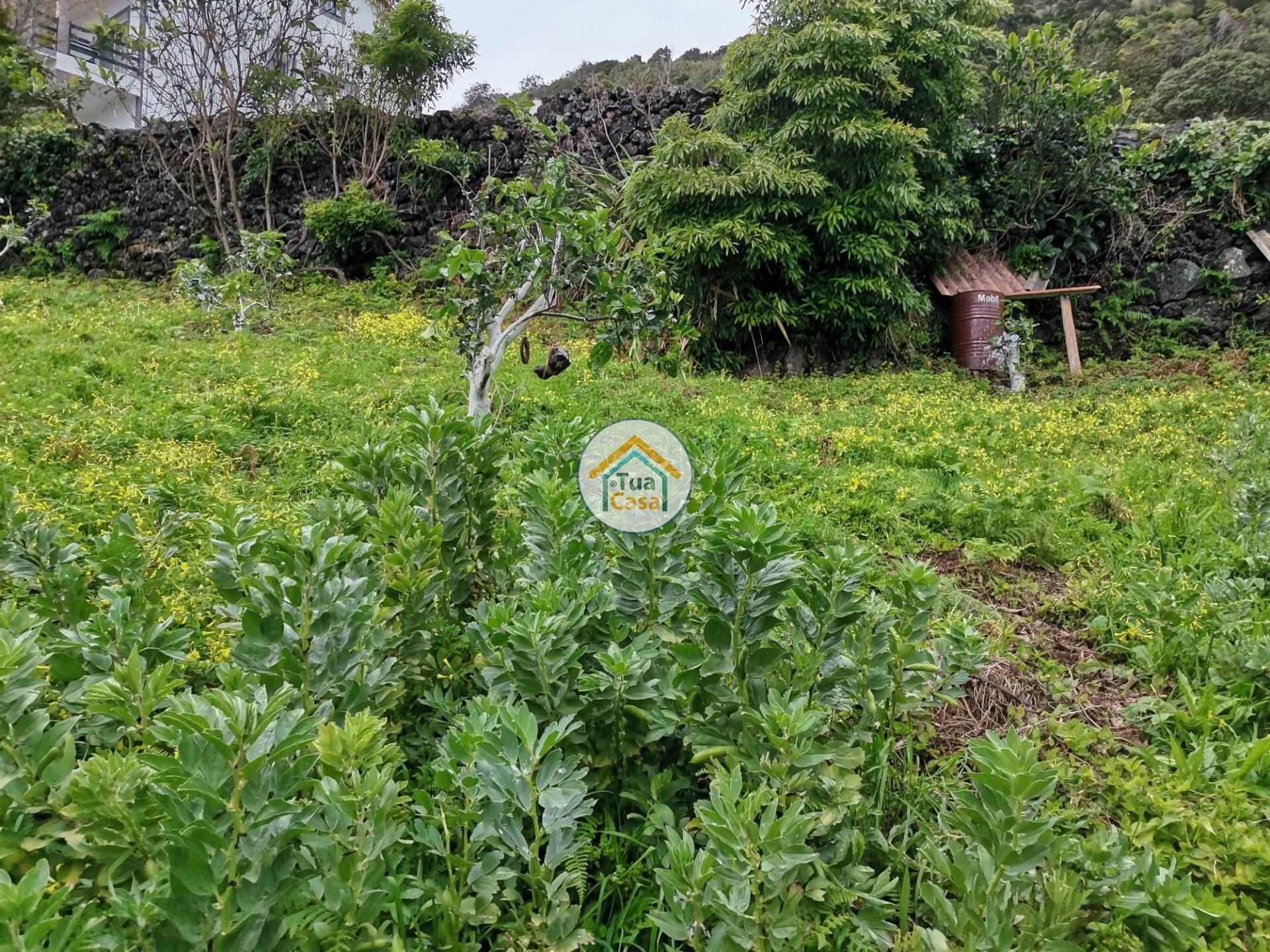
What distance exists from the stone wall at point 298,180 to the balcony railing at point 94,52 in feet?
4.02

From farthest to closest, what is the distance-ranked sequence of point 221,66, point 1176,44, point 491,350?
point 1176,44 → point 221,66 → point 491,350

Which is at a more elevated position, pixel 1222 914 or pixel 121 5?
pixel 121 5

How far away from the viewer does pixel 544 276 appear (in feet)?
10.5

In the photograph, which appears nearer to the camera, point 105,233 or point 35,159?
point 105,233

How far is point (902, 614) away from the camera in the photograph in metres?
1.44

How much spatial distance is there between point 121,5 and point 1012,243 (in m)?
23.5

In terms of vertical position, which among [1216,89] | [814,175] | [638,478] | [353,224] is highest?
[1216,89]

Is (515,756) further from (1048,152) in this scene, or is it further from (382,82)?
(382,82)

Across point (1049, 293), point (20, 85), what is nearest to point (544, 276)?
point (1049, 293)

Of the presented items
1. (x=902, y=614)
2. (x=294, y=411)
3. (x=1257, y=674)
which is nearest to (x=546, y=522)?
(x=902, y=614)

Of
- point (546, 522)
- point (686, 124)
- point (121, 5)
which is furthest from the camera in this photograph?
point (121, 5)

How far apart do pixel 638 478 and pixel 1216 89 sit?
22903mm

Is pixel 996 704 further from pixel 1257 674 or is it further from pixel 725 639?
pixel 725 639

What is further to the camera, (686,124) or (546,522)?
(686,124)
